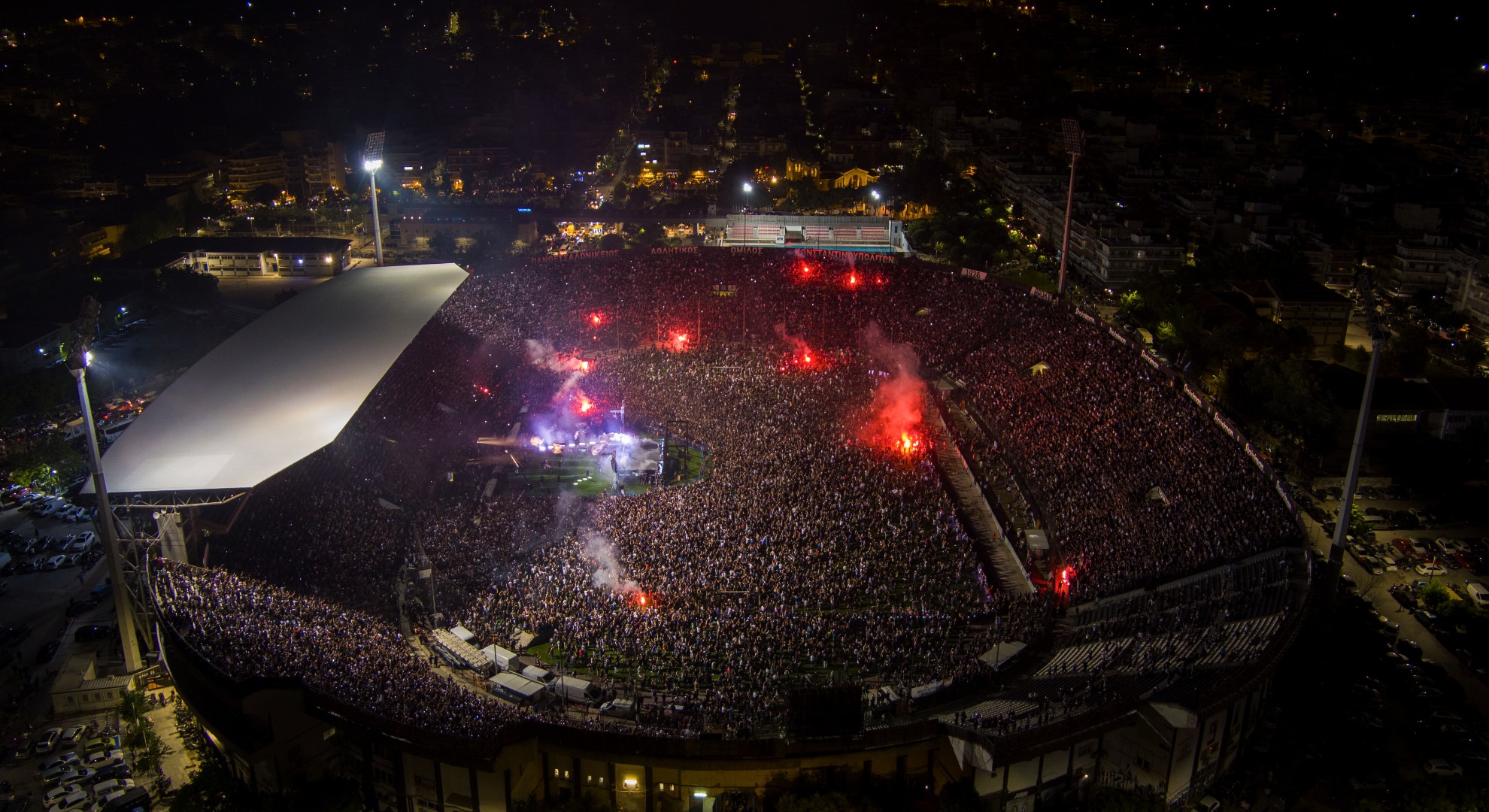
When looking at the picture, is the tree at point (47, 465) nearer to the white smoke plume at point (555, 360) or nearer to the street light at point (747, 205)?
the white smoke plume at point (555, 360)

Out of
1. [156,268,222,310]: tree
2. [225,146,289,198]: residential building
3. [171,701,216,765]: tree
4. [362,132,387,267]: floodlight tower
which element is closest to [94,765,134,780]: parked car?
[171,701,216,765]: tree

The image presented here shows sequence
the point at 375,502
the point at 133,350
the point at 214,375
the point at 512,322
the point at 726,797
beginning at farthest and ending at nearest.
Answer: the point at 133,350 < the point at 512,322 < the point at 214,375 < the point at 375,502 < the point at 726,797

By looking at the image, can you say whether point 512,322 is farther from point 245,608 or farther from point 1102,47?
point 1102,47

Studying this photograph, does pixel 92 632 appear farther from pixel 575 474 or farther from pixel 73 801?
pixel 575 474

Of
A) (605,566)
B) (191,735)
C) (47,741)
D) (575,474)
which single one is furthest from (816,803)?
(575,474)

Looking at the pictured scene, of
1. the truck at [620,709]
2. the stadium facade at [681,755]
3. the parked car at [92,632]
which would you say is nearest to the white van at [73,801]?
the stadium facade at [681,755]

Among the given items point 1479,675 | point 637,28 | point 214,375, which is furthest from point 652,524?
point 637,28

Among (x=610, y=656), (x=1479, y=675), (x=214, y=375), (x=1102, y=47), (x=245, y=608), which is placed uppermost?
(x=1102, y=47)
